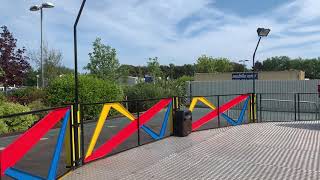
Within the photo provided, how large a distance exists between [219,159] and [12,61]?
2391 centimetres

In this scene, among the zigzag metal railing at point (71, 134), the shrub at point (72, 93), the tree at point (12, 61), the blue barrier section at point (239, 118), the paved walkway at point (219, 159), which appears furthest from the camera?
the tree at point (12, 61)

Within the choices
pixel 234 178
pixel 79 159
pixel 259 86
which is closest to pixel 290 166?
pixel 234 178

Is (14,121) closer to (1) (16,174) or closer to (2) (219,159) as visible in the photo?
(2) (219,159)

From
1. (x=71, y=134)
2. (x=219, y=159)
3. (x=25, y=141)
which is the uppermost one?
(x=25, y=141)

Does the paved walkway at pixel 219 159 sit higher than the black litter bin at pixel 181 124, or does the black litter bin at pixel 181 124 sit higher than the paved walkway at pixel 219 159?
the black litter bin at pixel 181 124

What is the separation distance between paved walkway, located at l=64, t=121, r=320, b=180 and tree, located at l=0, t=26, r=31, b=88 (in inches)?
779

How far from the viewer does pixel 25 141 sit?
20.1 ft

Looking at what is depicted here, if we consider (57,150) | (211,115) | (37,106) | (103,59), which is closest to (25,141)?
(57,150)

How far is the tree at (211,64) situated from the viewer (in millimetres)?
92812

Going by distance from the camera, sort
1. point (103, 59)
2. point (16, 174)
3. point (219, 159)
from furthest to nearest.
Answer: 1. point (103, 59)
2. point (219, 159)
3. point (16, 174)

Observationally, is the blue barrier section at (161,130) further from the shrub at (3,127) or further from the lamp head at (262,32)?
the lamp head at (262,32)

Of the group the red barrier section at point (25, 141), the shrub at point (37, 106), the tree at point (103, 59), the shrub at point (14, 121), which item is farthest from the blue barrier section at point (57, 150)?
the tree at point (103, 59)

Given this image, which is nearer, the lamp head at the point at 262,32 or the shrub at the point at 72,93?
the lamp head at the point at 262,32

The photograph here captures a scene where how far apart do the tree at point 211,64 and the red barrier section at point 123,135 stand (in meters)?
79.2
